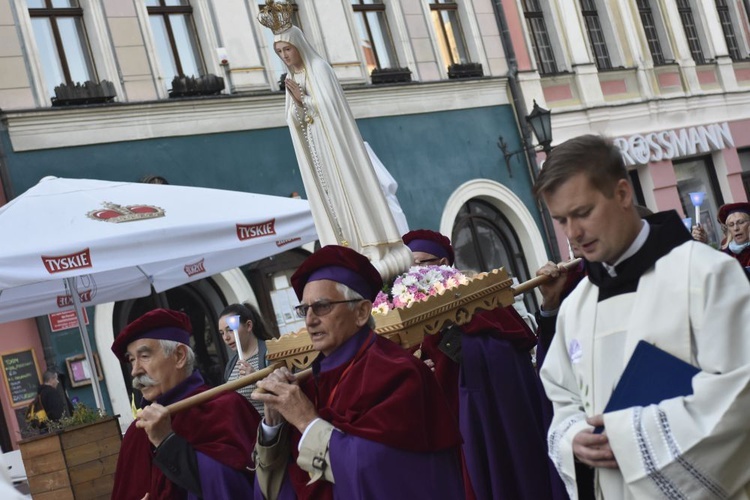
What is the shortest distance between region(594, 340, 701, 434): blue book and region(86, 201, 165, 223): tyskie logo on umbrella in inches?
215

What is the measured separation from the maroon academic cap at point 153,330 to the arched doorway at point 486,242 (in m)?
Answer: 13.5

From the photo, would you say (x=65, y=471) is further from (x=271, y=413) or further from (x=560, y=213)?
(x=560, y=213)

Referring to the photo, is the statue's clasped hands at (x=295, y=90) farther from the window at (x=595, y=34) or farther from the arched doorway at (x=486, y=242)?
the window at (x=595, y=34)

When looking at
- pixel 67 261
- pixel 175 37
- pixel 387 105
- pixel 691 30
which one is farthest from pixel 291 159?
pixel 691 30

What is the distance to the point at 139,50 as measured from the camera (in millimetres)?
14773

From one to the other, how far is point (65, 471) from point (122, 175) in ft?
25.2

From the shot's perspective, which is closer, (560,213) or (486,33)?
→ (560,213)

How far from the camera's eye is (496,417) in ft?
20.8

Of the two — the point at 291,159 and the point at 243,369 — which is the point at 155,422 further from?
the point at 291,159

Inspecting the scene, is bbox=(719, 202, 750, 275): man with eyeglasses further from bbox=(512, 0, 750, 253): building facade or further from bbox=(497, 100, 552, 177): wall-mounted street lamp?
bbox=(512, 0, 750, 253): building facade

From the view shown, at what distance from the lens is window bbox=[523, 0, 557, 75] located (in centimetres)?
2131

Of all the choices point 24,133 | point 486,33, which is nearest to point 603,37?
point 486,33

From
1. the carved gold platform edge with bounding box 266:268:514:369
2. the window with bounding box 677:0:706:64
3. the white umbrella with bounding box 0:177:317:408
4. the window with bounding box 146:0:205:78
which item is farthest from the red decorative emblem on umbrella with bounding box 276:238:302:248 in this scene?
the window with bounding box 677:0:706:64

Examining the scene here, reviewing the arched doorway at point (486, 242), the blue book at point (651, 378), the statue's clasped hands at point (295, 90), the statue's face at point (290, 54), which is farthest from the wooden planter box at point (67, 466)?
the arched doorway at point (486, 242)
